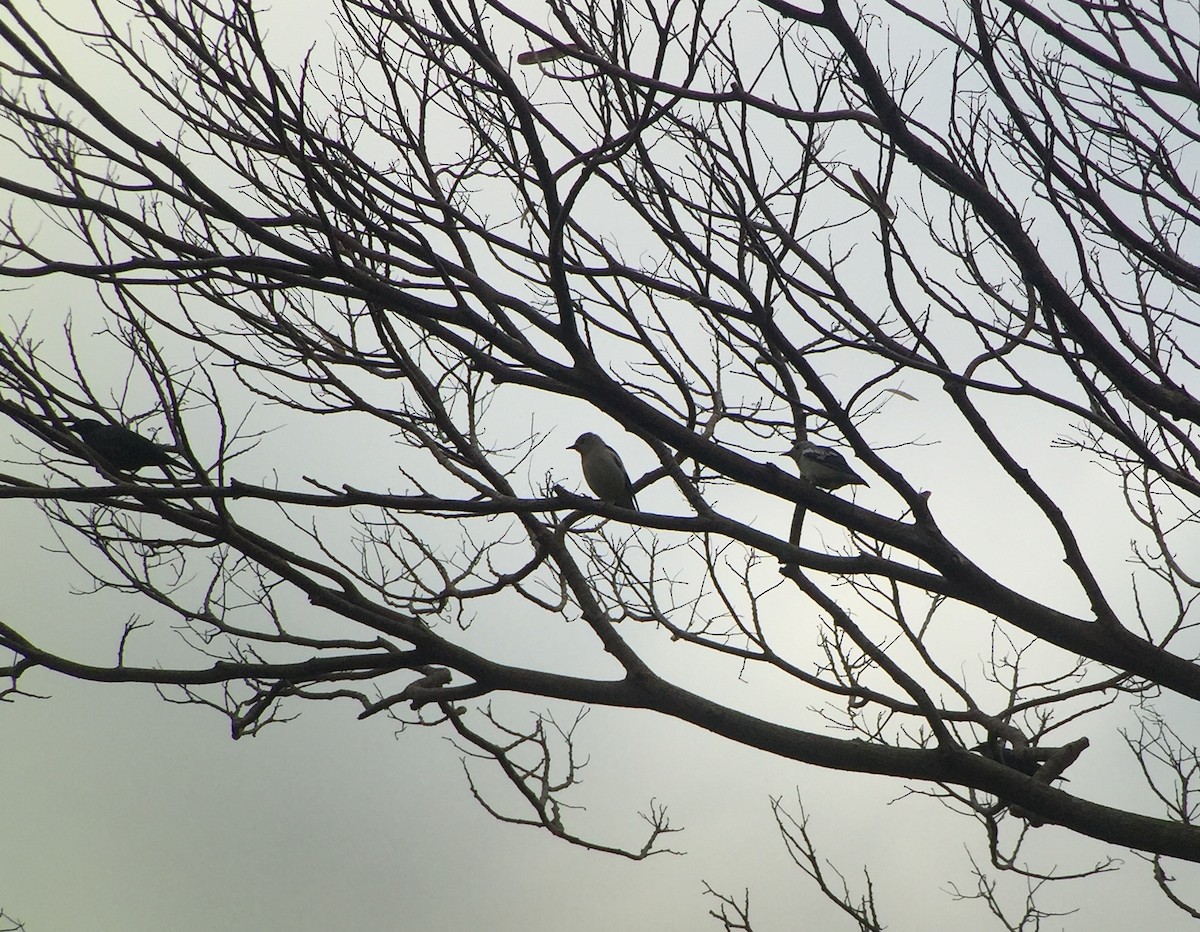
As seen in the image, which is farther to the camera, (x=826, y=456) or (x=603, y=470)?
(x=603, y=470)

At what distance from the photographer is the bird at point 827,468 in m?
5.71

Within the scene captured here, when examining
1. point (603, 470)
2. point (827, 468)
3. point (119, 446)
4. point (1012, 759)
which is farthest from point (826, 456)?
point (119, 446)

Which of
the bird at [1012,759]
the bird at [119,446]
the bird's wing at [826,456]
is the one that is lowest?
the bird at [1012,759]

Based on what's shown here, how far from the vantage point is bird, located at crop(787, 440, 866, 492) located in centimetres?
571

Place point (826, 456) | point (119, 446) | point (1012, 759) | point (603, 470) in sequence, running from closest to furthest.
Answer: point (1012, 759) < point (119, 446) < point (826, 456) < point (603, 470)

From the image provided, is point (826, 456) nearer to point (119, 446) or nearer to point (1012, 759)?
point (1012, 759)

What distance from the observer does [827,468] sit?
19.4 feet

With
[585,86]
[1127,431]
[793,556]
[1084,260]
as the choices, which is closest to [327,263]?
[585,86]

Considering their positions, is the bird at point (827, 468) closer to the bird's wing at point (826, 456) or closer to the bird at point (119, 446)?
the bird's wing at point (826, 456)

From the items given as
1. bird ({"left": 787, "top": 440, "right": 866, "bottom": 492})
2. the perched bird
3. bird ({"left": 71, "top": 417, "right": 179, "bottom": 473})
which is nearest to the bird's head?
the perched bird

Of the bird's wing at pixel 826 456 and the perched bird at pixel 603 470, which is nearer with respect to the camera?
the bird's wing at pixel 826 456

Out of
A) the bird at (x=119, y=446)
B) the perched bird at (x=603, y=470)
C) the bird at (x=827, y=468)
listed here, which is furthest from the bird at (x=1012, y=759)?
the bird at (x=119, y=446)

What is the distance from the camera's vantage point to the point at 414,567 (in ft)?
19.0

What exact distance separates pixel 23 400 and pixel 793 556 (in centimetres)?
301
